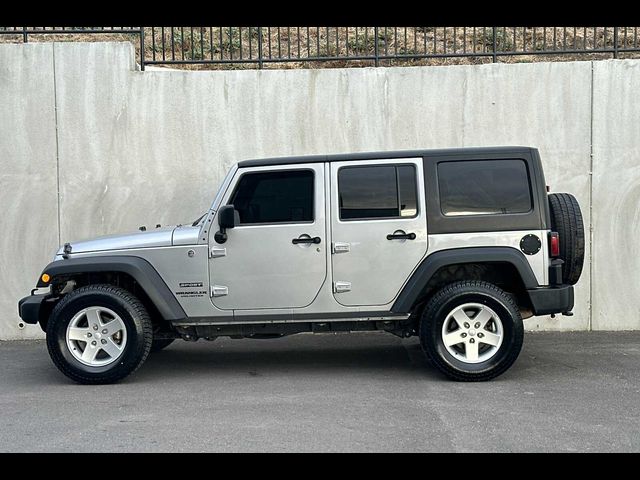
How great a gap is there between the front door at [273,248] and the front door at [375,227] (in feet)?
0.54

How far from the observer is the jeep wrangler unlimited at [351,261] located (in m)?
6.91

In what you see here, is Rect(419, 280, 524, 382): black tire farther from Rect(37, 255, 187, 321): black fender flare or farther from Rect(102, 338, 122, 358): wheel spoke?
Rect(102, 338, 122, 358): wheel spoke

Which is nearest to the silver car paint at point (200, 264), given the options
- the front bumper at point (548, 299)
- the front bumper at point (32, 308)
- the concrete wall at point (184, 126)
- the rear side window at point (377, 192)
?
the rear side window at point (377, 192)

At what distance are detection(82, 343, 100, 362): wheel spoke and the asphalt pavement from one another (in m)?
0.25

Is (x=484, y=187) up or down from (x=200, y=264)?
up

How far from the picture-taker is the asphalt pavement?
530 cm

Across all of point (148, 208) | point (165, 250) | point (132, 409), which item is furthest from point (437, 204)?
point (148, 208)

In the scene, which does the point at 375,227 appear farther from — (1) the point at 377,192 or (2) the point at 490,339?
(2) the point at 490,339

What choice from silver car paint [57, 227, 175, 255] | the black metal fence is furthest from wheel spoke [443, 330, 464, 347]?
the black metal fence

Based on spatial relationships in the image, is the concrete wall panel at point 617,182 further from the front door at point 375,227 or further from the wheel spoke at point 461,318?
the front door at point 375,227

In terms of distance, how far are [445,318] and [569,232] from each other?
129 cm

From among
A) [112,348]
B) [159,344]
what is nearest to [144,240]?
[112,348]

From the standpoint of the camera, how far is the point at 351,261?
7023 mm

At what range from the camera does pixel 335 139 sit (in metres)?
9.62
